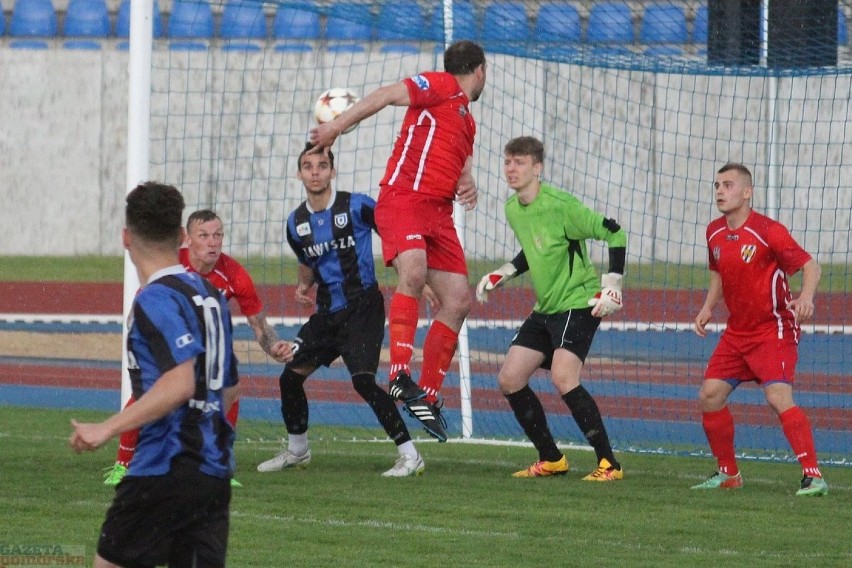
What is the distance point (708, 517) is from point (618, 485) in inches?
49.9

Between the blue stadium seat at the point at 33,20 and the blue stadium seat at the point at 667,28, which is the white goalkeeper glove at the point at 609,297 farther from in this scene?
the blue stadium seat at the point at 33,20

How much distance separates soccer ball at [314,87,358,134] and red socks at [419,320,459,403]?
1681 mm

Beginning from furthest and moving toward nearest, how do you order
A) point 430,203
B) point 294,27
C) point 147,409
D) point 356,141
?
point 294,27 → point 356,141 → point 430,203 → point 147,409

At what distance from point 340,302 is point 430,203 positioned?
3.74 feet

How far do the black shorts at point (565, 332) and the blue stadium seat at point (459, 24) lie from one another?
321 centimetres

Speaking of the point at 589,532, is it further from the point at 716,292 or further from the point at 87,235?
the point at 87,235

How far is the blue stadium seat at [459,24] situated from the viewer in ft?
36.8

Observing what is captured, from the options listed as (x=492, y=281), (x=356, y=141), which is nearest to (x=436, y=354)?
(x=492, y=281)

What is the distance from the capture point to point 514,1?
14.0 metres

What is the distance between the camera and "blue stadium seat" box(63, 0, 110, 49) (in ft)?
83.9

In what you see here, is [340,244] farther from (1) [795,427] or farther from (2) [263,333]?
(1) [795,427]

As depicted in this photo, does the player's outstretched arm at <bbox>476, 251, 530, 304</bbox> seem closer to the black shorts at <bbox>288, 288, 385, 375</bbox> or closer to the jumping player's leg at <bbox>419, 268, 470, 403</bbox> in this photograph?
the jumping player's leg at <bbox>419, 268, 470, 403</bbox>

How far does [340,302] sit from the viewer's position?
8852 millimetres

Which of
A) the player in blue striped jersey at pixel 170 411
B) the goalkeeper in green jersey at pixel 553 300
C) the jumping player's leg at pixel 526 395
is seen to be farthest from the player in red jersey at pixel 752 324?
the player in blue striped jersey at pixel 170 411
